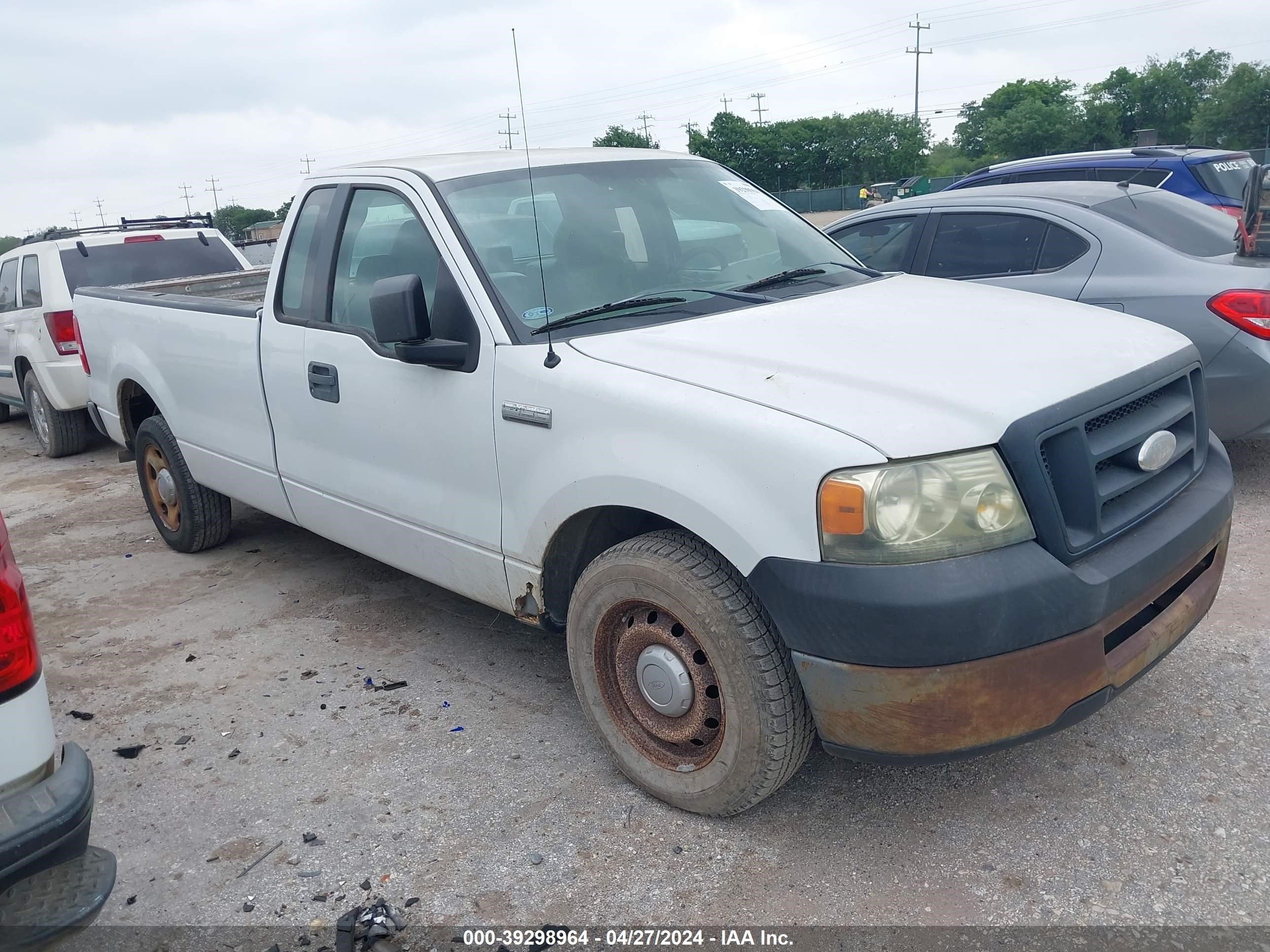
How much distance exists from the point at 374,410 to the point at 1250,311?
13.6ft

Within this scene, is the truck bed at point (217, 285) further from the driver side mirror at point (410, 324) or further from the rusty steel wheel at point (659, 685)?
the rusty steel wheel at point (659, 685)

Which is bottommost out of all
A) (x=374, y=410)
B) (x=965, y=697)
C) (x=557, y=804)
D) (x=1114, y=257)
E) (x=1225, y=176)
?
(x=557, y=804)

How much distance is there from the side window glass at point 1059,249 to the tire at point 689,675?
3.74 metres

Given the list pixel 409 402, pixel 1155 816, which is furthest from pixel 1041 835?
pixel 409 402

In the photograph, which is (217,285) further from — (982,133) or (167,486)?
(982,133)

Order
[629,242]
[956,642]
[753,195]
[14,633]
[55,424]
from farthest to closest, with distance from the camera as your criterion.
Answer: [55,424] < [753,195] < [629,242] < [956,642] < [14,633]

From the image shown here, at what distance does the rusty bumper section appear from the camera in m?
2.42

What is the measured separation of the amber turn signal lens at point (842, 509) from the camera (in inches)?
94.0

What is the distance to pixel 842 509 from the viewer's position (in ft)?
7.88

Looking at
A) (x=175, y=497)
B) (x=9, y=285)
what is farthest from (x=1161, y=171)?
(x=9, y=285)

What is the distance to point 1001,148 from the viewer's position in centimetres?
7856

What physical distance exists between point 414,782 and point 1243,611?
325 centimetres

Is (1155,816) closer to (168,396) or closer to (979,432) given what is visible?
(979,432)

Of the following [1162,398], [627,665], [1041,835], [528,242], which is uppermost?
[528,242]
